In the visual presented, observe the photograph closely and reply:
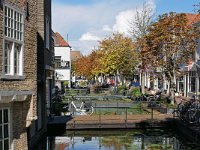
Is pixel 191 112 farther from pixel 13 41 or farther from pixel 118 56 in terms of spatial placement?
pixel 118 56

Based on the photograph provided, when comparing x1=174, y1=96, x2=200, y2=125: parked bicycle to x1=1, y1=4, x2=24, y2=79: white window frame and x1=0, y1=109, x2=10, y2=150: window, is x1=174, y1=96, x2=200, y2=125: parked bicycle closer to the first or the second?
x1=1, y1=4, x2=24, y2=79: white window frame

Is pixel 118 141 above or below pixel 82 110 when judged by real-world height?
below

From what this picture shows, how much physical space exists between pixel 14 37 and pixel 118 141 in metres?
10.2

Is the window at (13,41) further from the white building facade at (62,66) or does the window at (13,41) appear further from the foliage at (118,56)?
the white building facade at (62,66)

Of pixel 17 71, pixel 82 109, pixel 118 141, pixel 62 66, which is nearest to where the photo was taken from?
pixel 17 71

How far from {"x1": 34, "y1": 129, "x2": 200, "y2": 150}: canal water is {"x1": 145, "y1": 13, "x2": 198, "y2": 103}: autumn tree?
10.9 meters

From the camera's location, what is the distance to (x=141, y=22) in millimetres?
50844

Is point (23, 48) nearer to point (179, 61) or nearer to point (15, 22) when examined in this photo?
point (15, 22)

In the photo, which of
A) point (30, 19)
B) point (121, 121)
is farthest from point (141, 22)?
point (30, 19)

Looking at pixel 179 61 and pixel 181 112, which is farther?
pixel 179 61

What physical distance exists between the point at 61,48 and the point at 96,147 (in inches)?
2385

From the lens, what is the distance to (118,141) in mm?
21656

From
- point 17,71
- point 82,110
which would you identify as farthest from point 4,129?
point 82,110

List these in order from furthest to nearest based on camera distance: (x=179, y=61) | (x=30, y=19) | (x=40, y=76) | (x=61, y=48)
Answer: (x=61, y=48) → (x=179, y=61) → (x=40, y=76) → (x=30, y=19)
